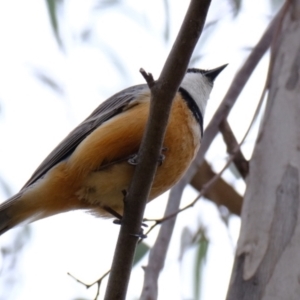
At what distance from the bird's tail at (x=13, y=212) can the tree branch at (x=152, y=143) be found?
0.67 metres

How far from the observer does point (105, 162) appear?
2174mm

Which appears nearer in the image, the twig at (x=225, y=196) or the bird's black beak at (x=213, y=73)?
the twig at (x=225, y=196)

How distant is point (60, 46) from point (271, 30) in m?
0.99

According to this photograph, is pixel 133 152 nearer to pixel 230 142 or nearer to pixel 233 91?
pixel 230 142

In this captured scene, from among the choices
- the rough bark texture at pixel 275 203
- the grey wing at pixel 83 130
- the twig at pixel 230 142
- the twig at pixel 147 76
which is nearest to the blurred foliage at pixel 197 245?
the twig at pixel 230 142

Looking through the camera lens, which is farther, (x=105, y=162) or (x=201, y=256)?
(x=201, y=256)

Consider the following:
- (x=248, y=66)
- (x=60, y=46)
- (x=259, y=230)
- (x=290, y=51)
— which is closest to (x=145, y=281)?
(x=259, y=230)

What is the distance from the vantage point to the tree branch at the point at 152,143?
1.49 metres

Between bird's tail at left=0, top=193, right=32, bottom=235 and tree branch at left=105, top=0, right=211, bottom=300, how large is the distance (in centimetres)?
67

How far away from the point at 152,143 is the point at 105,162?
538mm

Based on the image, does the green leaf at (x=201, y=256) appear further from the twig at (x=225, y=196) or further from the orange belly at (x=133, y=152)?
the orange belly at (x=133, y=152)

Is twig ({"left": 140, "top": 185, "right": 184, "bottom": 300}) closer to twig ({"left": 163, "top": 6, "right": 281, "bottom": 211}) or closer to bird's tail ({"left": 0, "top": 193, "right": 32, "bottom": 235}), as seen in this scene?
twig ({"left": 163, "top": 6, "right": 281, "bottom": 211})

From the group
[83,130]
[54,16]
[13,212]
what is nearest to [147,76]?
[83,130]

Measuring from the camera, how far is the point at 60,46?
119 inches
